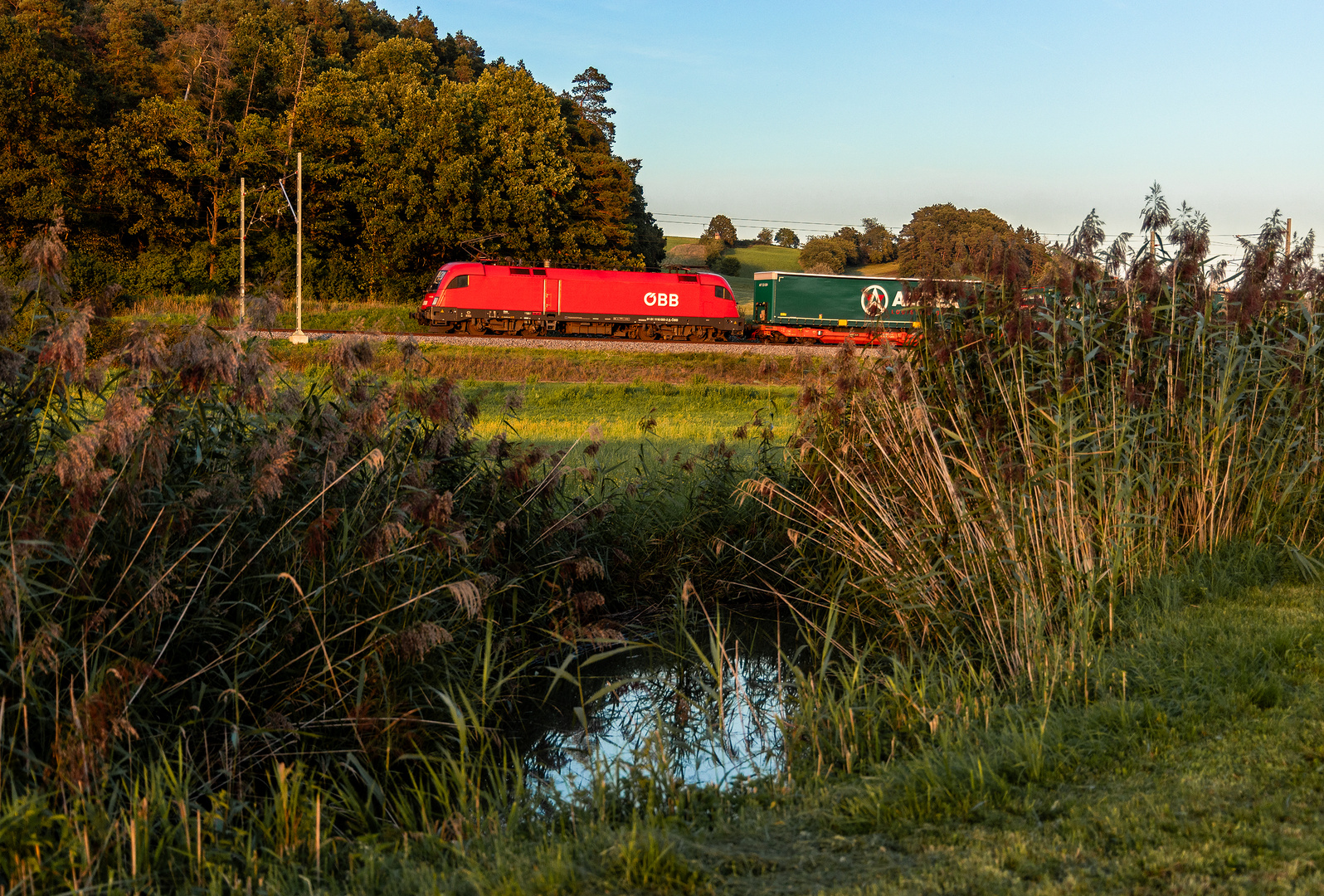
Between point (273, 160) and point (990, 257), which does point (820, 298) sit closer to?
point (273, 160)

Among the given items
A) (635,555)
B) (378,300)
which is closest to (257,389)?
(635,555)

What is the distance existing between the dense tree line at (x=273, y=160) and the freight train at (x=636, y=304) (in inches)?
376

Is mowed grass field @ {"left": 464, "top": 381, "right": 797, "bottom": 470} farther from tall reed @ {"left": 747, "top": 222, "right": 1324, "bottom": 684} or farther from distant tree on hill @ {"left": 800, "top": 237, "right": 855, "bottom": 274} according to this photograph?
distant tree on hill @ {"left": 800, "top": 237, "right": 855, "bottom": 274}

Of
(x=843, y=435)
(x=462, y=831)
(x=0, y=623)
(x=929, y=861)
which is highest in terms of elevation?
(x=843, y=435)

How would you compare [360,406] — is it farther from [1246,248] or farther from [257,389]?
[1246,248]

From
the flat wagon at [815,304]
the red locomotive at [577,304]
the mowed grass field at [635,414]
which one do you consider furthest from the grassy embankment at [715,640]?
the flat wagon at [815,304]

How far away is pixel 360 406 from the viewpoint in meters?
4.85

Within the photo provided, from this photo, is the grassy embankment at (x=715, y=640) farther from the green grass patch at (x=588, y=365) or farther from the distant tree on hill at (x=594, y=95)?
the distant tree on hill at (x=594, y=95)

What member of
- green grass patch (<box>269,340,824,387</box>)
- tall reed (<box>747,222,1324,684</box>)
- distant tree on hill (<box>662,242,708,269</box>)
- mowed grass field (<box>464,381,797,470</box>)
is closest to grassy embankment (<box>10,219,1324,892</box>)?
tall reed (<box>747,222,1324,684</box>)

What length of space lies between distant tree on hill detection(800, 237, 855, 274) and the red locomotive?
42070 mm

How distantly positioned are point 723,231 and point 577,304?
6631cm

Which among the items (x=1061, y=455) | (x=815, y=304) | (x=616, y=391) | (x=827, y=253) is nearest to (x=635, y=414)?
(x=616, y=391)

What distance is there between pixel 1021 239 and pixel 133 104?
47.2m

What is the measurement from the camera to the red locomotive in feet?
109
